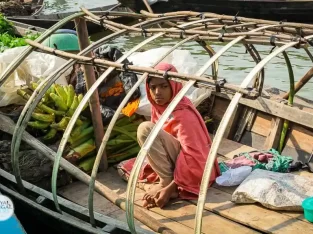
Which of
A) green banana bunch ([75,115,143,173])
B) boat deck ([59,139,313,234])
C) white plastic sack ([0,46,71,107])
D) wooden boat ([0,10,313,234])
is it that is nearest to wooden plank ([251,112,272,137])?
wooden boat ([0,10,313,234])

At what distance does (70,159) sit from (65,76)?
40.4 inches

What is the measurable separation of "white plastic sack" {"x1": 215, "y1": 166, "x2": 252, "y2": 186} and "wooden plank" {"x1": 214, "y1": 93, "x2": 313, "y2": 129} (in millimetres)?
680

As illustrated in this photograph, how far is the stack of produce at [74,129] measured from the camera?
13.9ft

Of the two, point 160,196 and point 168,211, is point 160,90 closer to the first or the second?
point 160,196

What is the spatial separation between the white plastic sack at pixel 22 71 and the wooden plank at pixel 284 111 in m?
1.72

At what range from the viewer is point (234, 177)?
3.88 meters

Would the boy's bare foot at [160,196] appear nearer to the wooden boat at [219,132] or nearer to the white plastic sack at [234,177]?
the wooden boat at [219,132]

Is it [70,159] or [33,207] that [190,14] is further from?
[33,207]

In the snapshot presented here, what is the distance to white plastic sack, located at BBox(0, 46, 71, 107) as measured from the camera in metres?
4.53

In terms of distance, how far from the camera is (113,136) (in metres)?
4.48

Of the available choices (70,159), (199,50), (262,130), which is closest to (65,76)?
(70,159)

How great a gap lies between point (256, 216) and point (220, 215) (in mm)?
237

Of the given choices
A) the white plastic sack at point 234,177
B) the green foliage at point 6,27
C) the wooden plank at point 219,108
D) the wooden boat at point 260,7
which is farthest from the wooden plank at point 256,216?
the wooden boat at point 260,7

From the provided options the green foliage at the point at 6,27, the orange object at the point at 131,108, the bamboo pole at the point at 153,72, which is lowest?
the orange object at the point at 131,108
